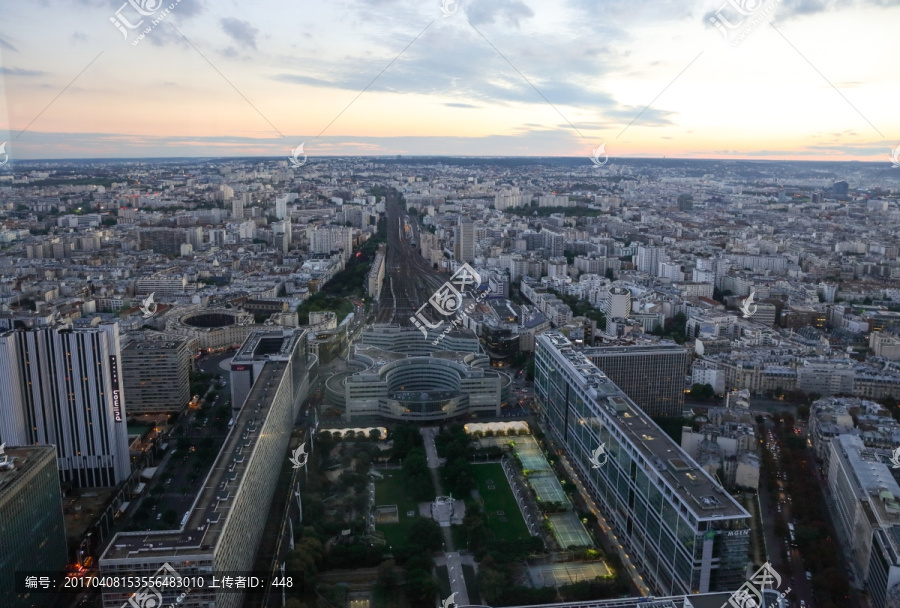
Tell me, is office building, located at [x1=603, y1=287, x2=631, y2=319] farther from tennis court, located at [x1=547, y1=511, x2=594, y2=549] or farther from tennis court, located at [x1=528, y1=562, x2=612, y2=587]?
tennis court, located at [x1=528, y1=562, x2=612, y2=587]

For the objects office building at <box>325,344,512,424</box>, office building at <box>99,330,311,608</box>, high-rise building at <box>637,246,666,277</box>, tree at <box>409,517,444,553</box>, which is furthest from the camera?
high-rise building at <box>637,246,666,277</box>

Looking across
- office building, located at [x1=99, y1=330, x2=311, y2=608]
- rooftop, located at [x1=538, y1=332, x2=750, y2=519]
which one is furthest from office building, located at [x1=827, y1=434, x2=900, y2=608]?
office building, located at [x1=99, y1=330, x2=311, y2=608]

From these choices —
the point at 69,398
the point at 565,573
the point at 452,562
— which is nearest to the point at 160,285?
the point at 69,398

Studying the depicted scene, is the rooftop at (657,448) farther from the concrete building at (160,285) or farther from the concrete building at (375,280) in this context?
the concrete building at (160,285)

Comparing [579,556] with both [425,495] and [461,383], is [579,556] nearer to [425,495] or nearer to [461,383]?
[425,495]

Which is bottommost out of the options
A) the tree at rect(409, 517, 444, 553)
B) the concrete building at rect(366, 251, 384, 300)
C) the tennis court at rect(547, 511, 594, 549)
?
the tennis court at rect(547, 511, 594, 549)

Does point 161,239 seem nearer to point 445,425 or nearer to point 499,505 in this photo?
point 445,425

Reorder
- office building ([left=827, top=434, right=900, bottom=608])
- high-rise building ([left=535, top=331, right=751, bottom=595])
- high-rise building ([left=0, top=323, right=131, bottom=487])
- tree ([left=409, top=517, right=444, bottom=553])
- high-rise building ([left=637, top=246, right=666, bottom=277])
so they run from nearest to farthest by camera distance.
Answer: high-rise building ([left=535, top=331, right=751, bottom=595]) < office building ([left=827, top=434, right=900, bottom=608]) < tree ([left=409, top=517, right=444, bottom=553]) < high-rise building ([left=0, top=323, right=131, bottom=487]) < high-rise building ([left=637, top=246, right=666, bottom=277])
